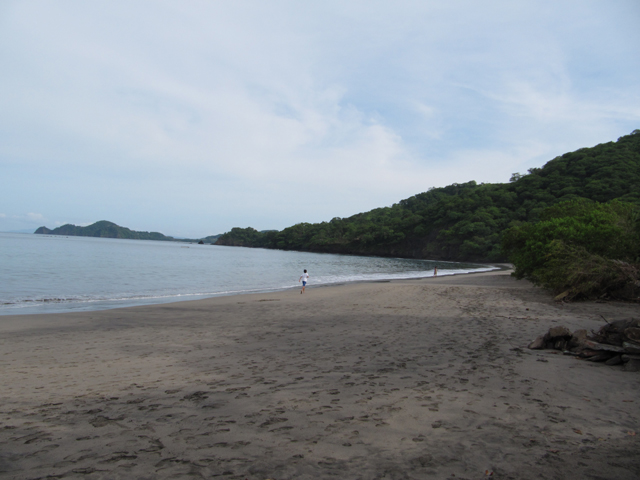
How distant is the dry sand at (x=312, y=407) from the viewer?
10.5 feet

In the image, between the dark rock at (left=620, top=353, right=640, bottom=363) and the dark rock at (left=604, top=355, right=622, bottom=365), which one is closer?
the dark rock at (left=620, top=353, right=640, bottom=363)

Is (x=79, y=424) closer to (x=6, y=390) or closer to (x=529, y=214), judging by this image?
(x=6, y=390)

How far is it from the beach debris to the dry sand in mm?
421

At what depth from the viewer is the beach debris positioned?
6289 millimetres

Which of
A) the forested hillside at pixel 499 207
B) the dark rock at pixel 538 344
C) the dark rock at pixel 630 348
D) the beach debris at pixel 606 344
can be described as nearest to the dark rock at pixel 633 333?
the beach debris at pixel 606 344

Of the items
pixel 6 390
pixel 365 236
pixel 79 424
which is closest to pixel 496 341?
pixel 79 424

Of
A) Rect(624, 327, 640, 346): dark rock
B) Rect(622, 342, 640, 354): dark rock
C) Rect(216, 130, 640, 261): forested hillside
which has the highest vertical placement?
Rect(216, 130, 640, 261): forested hillside

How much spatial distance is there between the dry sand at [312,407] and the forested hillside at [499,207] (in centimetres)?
6383

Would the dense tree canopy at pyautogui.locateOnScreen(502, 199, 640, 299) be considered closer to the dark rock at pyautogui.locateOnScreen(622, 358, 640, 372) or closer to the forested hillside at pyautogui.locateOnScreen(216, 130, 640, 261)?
the dark rock at pyautogui.locateOnScreen(622, 358, 640, 372)

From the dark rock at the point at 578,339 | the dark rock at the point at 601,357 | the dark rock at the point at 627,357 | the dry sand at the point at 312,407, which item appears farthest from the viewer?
the dark rock at the point at 578,339

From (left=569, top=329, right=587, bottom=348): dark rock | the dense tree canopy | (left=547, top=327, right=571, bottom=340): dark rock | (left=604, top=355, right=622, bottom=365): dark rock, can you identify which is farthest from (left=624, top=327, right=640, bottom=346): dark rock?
the dense tree canopy

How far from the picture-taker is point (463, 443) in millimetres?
3566

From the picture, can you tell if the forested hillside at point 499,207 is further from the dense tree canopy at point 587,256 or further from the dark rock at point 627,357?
the dark rock at point 627,357

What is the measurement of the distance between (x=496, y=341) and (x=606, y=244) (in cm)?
1357
